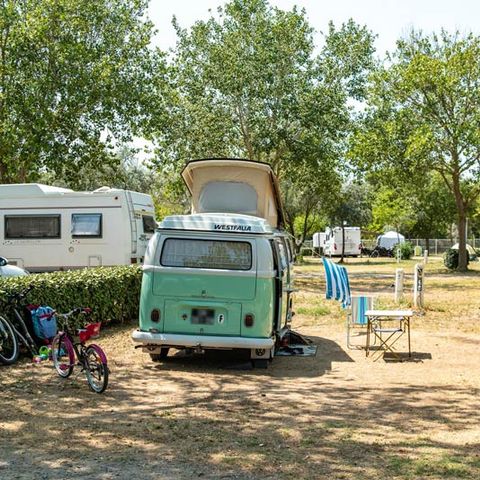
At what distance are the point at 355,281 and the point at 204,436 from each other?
874 inches

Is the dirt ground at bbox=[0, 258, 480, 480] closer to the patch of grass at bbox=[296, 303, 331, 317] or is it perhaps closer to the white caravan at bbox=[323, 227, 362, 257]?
the patch of grass at bbox=[296, 303, 331, 317]

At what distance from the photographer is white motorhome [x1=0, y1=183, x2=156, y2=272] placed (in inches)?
788

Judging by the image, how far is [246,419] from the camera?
22.8ft

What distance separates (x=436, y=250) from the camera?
2591 inches

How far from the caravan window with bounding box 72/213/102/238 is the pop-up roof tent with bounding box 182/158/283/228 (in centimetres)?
767

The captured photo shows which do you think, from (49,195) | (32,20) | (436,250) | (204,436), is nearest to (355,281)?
(49,195)

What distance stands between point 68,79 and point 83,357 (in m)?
16.7

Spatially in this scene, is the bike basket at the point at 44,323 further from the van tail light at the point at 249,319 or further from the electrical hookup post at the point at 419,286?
the electrical hookup post at the point at 419,286

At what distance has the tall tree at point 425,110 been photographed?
2971 centimetres

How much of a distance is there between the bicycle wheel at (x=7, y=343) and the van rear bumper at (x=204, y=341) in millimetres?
1692

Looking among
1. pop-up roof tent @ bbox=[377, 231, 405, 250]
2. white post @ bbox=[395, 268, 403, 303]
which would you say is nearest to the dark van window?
white post @ bbox=[395, 268, 403, 303]

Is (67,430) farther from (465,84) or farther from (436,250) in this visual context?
(436,250)

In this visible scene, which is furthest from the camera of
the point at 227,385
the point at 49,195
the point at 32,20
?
the point at 32,20

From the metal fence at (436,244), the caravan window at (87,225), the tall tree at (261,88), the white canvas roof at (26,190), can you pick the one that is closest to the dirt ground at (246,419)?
the caravan window at (87,225)
